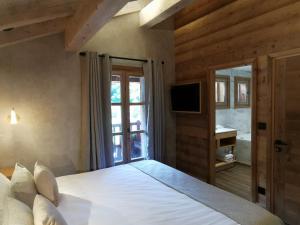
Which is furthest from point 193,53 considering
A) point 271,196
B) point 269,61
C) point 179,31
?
point 271,196

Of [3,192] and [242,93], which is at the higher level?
[242,93]

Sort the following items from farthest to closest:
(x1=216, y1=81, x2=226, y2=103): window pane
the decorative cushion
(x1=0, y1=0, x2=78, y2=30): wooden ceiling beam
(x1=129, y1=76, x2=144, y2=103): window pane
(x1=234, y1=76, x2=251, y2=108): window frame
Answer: (x1=234, y1=76, x2=251, y2=108): window frame
(x1=216, y1=81, x2=226, y2=103): window pane
(x1=129, y1=76, x2=144, y2=103): window pane
(x1=0, y1=0, x2=78, y2=30): wooden ceiling beam
the decorative cushion

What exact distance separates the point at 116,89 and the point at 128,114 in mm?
494

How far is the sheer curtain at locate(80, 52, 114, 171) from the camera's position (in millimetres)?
3408

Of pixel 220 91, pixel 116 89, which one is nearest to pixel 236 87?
pixel 220 91

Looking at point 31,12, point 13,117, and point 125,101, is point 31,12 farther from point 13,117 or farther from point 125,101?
point 125,101

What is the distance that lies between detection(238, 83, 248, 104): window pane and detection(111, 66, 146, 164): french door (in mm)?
2845

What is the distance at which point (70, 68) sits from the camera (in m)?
3.38

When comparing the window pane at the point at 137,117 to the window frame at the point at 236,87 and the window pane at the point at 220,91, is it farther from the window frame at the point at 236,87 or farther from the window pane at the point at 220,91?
the window frame at the point at 236,87

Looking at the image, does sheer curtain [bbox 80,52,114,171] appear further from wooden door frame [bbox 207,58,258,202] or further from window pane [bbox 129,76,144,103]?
wooden door frame [bbox 207,58,258,202]

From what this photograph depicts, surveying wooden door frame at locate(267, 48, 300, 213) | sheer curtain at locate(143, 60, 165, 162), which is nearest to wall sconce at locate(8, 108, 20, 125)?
sheer curtain at locate(143, 60, 165, 162)

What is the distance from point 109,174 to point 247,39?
256 cm

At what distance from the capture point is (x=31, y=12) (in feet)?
6.53

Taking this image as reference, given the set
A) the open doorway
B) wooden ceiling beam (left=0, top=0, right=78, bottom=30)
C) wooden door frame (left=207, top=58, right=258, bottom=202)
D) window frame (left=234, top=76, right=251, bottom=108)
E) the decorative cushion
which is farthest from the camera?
window frame (left=234, top=76, right=251, bottom=108)
